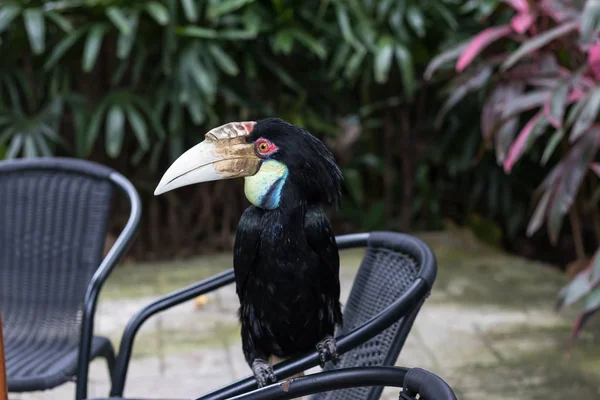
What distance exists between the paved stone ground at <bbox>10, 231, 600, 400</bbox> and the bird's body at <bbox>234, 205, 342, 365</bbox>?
104 centimetres

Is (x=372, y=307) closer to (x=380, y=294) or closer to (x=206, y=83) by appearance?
(x=380, y=294)

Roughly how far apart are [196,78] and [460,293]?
1.62 meters

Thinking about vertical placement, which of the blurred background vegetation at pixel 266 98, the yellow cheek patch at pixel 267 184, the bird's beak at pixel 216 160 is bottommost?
the blurred background vegetation at pixel 266 98

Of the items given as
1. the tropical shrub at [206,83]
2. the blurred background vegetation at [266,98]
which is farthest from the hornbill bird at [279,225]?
the tropical shrub at [206,83]

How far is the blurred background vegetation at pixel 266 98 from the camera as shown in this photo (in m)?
4.10

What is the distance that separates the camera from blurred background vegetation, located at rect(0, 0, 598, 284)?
161 inches

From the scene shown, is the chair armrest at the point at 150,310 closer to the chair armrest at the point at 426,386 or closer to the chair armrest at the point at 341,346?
the chair armrest at the point at 341,346

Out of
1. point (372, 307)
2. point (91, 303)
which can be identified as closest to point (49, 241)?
point (91, 303)

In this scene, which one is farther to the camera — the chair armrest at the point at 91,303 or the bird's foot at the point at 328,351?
the chair armrest at the point at 91,303

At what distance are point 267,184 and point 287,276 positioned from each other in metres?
0.14

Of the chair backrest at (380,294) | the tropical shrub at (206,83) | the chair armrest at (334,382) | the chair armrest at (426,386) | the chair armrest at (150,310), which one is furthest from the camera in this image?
the tropical shrub at (206,83)

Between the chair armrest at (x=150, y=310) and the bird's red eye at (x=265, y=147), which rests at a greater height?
the bird's red eye at (x=265, y=147)

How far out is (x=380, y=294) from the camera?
1534 millimetres

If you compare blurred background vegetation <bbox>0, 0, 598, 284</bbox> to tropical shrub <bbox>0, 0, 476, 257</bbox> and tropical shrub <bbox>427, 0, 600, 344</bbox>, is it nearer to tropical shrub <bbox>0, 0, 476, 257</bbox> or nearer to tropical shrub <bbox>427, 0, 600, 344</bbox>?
tropical shrub <bbox>0, 0, 476, 257</bbox>
